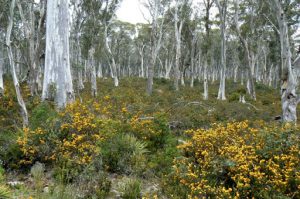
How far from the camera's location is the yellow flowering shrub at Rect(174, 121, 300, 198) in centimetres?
427

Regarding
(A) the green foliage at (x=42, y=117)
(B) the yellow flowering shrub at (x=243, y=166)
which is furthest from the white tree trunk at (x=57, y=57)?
(B) the yellow flowering shrub at (x=243, y=166)

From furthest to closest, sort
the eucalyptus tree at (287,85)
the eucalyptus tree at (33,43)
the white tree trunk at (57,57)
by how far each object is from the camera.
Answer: the eucalyptus tree at (33,43)
the eucalyptus tree at (287,85)
the white tree trunk at (57,57)

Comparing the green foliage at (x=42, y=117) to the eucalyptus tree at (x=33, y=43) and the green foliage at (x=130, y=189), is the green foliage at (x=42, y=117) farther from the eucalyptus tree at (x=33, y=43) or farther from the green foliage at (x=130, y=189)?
the eucalyptus tree at (x=33, y=43)

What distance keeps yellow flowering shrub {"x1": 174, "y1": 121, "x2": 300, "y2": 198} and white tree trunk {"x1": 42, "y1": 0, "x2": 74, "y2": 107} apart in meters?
4.20

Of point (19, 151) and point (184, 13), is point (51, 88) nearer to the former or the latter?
point (19, 151)

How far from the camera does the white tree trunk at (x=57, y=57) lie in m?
8.18

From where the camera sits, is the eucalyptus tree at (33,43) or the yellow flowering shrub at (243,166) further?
the eucalyptus tree at (33,43)

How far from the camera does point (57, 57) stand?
8.29m

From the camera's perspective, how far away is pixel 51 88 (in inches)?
320

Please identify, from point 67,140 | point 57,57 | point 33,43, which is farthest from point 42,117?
point 33,43

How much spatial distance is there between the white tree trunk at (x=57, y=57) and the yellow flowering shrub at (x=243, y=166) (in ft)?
13.8

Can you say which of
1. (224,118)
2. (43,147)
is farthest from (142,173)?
(224,118)

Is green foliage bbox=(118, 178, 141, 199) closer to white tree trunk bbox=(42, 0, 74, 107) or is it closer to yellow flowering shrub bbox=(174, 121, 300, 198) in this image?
yellow flowering shrub bbox=(174, 121, 300, 198)

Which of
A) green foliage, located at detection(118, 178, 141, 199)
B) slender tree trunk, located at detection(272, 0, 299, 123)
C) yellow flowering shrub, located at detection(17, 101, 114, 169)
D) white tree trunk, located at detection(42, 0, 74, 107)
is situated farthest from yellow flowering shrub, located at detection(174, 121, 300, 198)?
white tree trunk, located at detection(42, 0, 74, 107)
